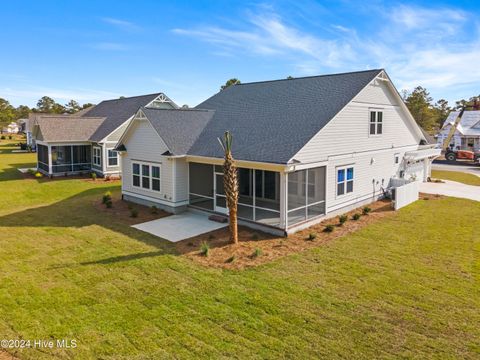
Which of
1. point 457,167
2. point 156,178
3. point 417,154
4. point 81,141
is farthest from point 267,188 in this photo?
point 457,167

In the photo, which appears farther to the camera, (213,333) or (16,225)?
(16,225)

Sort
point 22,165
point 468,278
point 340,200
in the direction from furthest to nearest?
point 22,165 → point 340,200 → point 468,278

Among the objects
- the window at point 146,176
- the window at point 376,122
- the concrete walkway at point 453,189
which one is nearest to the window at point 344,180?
the window at point 376,122

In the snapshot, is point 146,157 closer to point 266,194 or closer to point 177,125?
point 177,125

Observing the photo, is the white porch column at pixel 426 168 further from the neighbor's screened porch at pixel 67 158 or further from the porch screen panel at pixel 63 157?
the porch screen panel at pixel 63 157

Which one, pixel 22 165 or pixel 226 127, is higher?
pixel 226 127

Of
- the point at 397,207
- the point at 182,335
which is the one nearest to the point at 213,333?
the point at 182,335

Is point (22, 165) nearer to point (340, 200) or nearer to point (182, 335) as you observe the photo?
point (340, 200)
